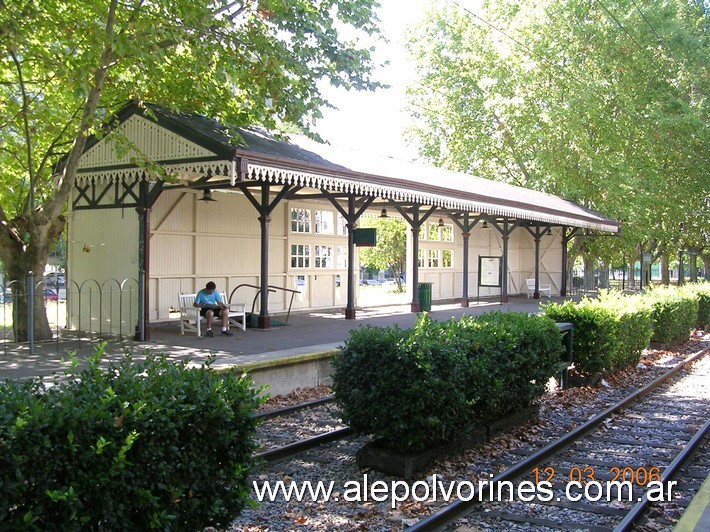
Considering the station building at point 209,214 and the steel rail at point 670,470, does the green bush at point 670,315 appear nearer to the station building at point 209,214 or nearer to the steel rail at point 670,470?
the station building at point 209,214

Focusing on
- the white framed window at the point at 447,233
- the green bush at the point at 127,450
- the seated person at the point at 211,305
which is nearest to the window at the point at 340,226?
the white framed window at the point at 447,233

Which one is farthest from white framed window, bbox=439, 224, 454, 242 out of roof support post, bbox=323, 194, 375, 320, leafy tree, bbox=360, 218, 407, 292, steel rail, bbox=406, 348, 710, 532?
steel rail, bbox=406, 348, 710, 532

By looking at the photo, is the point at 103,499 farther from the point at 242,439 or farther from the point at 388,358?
the point at 388,358

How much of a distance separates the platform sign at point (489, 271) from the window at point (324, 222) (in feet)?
19.0

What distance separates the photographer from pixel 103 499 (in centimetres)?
296

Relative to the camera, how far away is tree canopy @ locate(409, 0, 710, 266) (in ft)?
89.6

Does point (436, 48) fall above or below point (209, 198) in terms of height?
above

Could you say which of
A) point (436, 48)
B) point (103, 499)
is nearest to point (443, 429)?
point (103, 499)

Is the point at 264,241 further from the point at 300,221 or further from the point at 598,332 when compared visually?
the point at 598,332

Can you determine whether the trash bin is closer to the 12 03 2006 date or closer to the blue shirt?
the blue shirt

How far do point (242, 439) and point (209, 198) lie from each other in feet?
34.0

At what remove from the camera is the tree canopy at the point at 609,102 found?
27297 mm

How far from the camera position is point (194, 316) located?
12.5m

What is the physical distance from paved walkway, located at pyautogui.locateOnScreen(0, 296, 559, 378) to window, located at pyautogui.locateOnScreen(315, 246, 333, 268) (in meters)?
3.35
